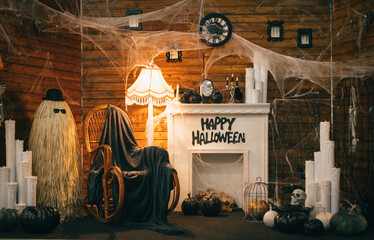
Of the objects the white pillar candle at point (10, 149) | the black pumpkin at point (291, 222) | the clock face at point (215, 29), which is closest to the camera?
the black pumpkin at point (291, 222)

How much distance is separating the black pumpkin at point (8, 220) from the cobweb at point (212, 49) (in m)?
1.82

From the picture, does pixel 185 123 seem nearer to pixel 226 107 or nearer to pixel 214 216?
pixel 226 107

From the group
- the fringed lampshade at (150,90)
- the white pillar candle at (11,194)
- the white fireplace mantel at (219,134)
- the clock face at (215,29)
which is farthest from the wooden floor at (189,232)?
the clock face at (215,29)

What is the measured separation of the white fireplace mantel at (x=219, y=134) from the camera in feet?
16.2

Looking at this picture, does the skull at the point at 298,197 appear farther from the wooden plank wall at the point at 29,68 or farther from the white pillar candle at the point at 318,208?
the wooden plank wall at the point at 29,68

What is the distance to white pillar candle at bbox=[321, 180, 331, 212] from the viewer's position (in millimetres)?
4195

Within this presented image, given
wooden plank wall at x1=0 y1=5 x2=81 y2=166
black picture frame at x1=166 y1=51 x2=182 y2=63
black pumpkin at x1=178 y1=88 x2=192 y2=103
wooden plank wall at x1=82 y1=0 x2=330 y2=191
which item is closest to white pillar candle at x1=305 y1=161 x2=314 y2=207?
wooden plank wall at x1=82 y1=0 x2=330 y2=191

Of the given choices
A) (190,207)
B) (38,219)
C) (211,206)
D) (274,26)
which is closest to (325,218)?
(211,206)

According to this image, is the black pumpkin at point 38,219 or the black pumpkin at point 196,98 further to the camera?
the black pumpkin at point 196,98

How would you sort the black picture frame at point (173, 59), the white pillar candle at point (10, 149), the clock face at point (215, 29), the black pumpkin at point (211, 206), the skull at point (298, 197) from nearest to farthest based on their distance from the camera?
the skull at point (298, 197) → the white pillar candle at point (10, 149) → the black pumpkin at point (211, 206) → the clock face at point (215, 29) → the black picture frame at point (173, 59)

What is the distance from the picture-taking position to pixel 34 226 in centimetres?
389

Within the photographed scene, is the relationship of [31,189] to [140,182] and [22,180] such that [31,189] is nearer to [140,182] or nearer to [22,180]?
[22,180]

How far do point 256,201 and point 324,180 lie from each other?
2.37ft

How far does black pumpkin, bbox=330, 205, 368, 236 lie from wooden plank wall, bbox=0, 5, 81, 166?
3.61 metres
